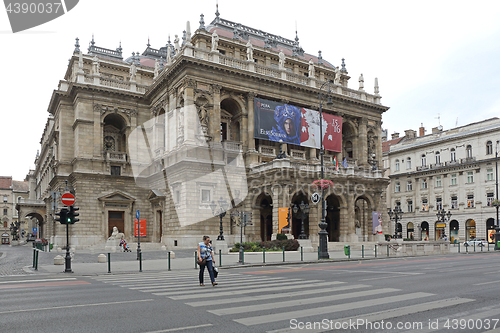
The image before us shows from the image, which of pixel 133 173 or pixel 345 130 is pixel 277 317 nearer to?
pixel 133 173

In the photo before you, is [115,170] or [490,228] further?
[490,228]

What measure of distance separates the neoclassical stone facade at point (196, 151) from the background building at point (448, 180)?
18296 millimetres

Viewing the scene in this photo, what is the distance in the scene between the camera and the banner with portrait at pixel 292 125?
4553 centimetres

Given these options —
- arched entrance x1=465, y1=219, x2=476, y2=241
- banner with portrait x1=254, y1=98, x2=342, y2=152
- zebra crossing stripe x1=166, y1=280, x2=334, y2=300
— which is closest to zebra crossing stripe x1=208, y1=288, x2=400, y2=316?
zebra crossing stripe x1=166, y1=280, x2=334, y2=300

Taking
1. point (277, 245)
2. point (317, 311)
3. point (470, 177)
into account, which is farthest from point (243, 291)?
point (470, 177)

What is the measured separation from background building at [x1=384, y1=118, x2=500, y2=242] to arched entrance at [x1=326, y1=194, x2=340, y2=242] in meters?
15.8

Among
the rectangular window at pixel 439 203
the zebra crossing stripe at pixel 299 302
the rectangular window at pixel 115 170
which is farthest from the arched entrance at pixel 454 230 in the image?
the zebra crossing stripe at pixel 299 302

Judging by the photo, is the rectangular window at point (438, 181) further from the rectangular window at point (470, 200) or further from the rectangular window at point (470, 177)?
the rectangular window at point (470, 200)

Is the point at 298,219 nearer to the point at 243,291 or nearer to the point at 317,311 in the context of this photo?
the point at 243,291

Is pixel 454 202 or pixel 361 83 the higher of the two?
pixel 361 83

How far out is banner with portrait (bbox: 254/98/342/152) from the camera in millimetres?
45531

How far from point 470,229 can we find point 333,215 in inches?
1020

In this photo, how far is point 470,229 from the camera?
2462 inches

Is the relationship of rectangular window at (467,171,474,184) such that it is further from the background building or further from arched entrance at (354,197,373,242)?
arched entrance at (354,197,373,242)
